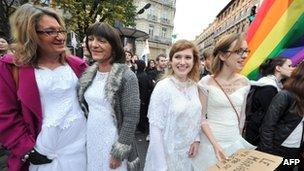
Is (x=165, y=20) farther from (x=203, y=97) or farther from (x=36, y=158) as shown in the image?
(x=36, y=158)

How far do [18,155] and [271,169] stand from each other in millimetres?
1835

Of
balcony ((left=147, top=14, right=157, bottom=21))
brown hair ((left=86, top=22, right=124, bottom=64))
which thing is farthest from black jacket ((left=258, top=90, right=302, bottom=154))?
balcony ((left=147, top=14, right=157, bottom=21))

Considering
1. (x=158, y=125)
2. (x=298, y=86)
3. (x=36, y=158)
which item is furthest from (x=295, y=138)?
(x=36, y=158)

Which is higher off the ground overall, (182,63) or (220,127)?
(182,63)

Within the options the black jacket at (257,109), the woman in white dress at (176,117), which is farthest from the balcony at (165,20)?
the woman in white dress at (176,117)

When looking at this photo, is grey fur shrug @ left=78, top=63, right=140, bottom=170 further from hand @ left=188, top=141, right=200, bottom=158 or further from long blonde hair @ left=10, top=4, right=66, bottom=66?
hand @ left=188, top=141, right=200, bottom=158

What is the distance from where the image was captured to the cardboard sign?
231cm

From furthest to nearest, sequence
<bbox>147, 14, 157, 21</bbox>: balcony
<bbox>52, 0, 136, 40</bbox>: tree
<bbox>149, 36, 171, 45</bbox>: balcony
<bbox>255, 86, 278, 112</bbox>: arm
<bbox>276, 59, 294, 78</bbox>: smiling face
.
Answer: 1. <bbox>149, 36, 171, 45</bbox>: balcony
2. <bbox>147, 14, 157, 21</bbox>: balcony
3. <bbox>52, 0, 136, 40</bbox>: tree
4. <bbox>276, 59, 294, 78</bbox>: smiling face
5. <bbox>255, 86, 278, 112</bbox>: arm

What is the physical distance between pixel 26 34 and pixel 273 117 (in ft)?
8.93

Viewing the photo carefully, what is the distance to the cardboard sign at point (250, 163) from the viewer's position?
231 cm

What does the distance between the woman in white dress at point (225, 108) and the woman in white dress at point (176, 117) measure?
14 cm

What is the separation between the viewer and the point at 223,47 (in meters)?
3.65

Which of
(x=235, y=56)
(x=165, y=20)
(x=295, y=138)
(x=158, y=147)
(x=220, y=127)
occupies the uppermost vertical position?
(x=165, y=20)

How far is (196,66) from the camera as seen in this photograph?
11.6 ft
